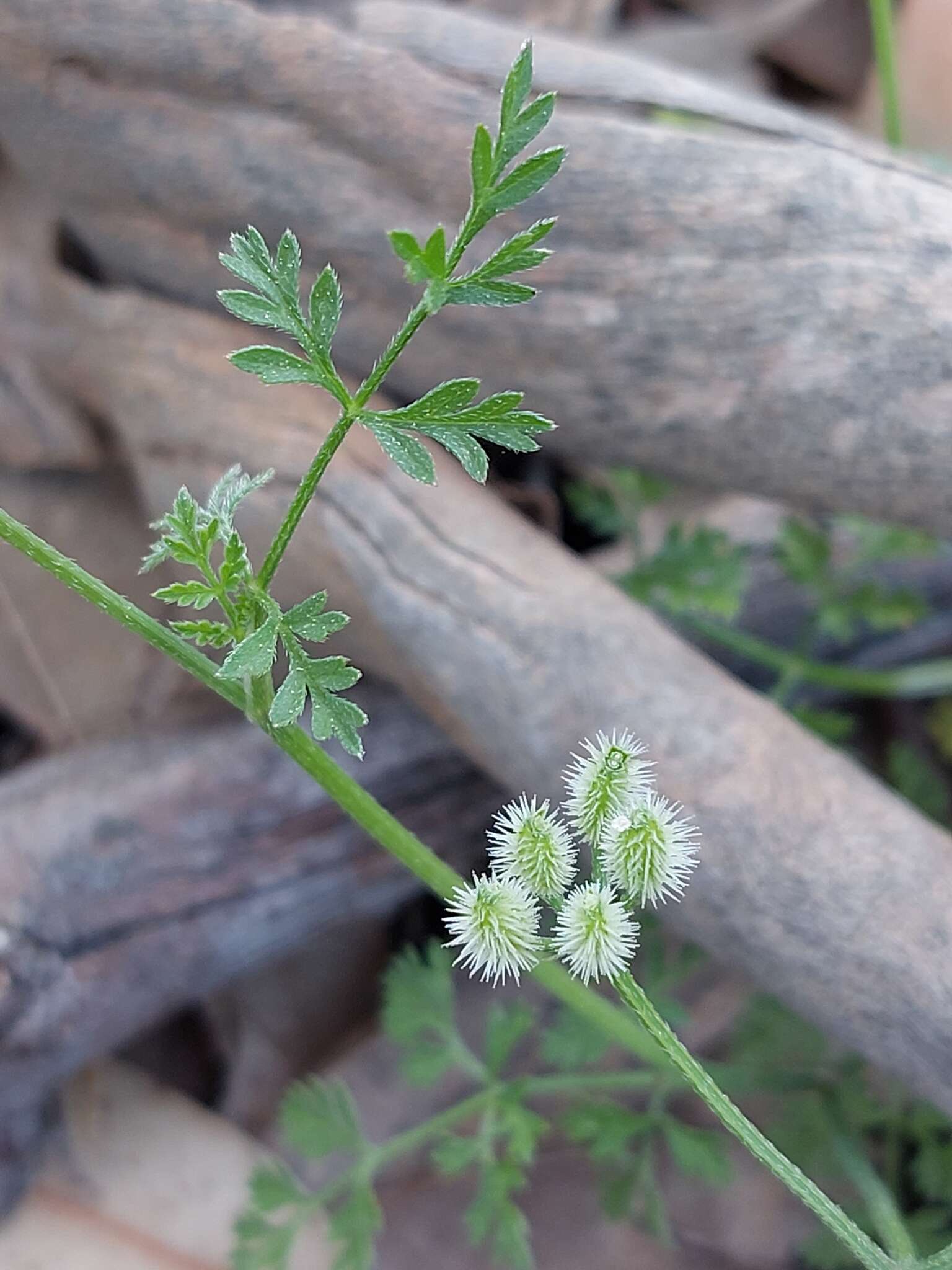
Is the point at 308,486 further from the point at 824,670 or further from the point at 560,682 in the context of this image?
the point at 824,670

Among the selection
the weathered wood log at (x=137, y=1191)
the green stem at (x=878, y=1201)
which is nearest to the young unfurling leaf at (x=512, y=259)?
the green stem at (x=878, y=1201)

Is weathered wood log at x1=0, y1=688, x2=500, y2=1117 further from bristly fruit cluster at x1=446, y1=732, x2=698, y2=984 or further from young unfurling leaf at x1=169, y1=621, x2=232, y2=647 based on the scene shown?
bristly fruit cluster at x1=446, y1=732, x2=698, y2=984

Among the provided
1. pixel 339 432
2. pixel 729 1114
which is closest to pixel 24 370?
pixel 339 432

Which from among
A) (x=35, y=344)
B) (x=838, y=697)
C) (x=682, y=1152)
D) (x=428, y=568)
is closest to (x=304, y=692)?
(x=428, y=568)

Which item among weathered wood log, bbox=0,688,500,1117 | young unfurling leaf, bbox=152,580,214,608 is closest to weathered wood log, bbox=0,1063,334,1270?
weathered wood log, bbox=0,688,500,1117

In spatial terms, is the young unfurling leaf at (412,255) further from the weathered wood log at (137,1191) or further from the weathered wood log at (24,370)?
the weathered wood log at (137,1191)
